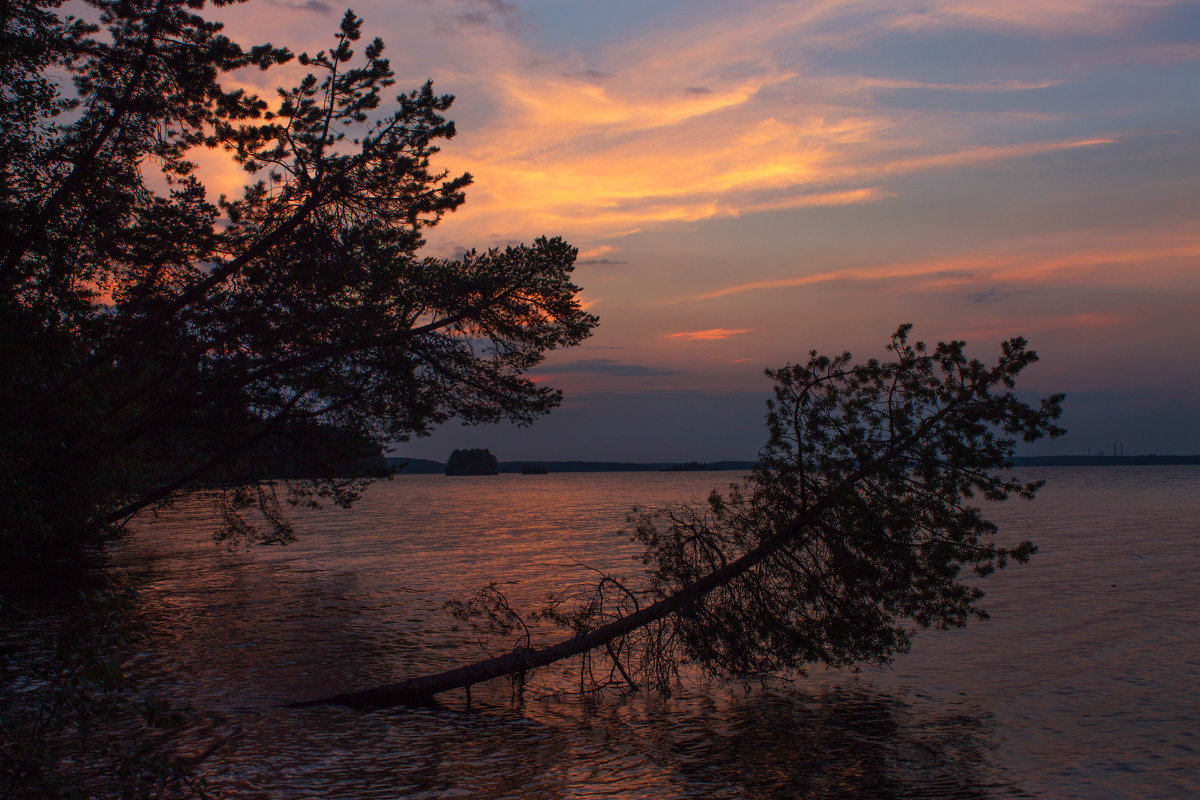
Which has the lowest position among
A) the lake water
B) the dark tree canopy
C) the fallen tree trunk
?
the lake water

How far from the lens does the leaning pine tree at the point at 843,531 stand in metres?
12.9

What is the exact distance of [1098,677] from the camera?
18.5 m

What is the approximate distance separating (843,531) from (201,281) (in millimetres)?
10777

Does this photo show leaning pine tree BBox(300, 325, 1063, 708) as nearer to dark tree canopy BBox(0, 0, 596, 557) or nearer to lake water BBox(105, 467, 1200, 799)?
lake water BBox(105, 467, 1200, 799)

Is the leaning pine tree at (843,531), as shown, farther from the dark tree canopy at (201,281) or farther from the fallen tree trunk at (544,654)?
the dark tree canopy at (201,281)

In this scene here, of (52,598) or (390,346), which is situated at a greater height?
(390,346)

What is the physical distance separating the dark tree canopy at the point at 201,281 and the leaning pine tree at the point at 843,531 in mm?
5475

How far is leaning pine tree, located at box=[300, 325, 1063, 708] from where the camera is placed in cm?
1290

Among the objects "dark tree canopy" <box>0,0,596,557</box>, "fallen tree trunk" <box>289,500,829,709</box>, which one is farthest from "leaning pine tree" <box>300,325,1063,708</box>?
"dark tree canopy" <box>0,0,596,557</box>

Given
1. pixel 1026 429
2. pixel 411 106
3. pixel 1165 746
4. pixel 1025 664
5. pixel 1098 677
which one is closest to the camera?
pixel 1026 429

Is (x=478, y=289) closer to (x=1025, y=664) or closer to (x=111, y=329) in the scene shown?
(x=111, y=329)

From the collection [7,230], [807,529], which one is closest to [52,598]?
[7,230]

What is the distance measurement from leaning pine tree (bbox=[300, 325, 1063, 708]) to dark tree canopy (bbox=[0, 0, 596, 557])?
548cm

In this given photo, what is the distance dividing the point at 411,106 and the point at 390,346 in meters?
4.39
